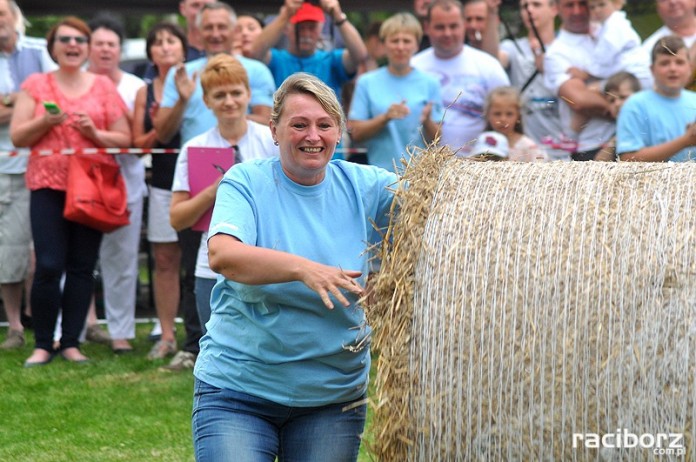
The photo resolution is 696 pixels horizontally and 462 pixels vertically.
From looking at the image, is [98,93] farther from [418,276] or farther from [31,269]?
[418,276]

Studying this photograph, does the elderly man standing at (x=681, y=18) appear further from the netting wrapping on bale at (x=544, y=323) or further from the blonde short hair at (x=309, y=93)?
the blonde short hair at (x=309, y=93)

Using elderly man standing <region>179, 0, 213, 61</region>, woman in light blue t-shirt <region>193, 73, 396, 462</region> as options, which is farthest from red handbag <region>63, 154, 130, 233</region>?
woman in light blue t-shirt <region>193, 73, 396, 462</region>

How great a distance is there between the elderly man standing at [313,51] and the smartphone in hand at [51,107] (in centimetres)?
166

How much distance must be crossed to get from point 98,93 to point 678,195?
5.58m

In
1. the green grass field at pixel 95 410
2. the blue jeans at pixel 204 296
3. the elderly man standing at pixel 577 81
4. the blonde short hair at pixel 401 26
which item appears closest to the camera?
the green grass field at pixel 95 410

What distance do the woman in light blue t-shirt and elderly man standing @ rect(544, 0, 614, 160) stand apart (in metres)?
4.54

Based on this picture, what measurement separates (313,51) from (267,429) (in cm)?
567

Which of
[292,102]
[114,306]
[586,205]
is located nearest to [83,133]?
[114,306]

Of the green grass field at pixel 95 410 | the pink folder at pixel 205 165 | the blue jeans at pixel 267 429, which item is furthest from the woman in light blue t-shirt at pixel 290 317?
the pink folder at pixel 205 165

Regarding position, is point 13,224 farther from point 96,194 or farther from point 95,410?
point 95,410

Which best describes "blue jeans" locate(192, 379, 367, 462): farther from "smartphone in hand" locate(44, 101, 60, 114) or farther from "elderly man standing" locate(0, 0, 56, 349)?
"elderly man standing" locate(0, 0, 56, 349)

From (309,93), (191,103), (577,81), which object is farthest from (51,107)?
(309,93)

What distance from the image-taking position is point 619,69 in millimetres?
8789

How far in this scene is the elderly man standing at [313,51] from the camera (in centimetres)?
916
